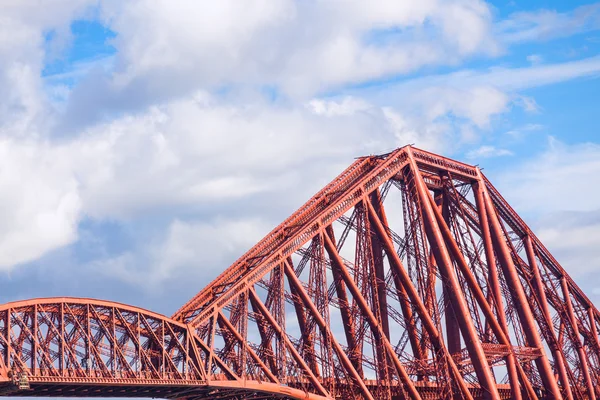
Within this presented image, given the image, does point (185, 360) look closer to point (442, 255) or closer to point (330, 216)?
point (330, 216)

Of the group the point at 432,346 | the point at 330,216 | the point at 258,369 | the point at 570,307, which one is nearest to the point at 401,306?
the point at 432,346

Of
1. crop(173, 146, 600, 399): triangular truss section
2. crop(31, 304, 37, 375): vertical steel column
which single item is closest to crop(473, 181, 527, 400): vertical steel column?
crop(173, 146, 600, 399): triangular truss section

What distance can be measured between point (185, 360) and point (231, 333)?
555 cm

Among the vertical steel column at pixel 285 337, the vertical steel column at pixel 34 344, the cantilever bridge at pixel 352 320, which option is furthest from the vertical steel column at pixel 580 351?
the vertical steel column at pixel 34 344

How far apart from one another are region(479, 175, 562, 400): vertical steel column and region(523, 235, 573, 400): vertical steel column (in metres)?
6.60

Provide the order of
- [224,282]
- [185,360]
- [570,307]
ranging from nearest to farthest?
[185,360] < [224,282] < [570,307]

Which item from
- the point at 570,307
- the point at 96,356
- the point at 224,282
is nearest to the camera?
the point at 96,356

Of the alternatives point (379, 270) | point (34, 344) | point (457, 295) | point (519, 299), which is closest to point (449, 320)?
point (519, 299)

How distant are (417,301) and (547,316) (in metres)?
27.8

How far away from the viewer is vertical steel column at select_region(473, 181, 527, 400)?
12069 centimetres

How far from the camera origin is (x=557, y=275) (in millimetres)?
151000

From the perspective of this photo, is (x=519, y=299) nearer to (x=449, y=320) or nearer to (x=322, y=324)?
(x=449, y=320)

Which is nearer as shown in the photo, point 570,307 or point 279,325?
point 279,325

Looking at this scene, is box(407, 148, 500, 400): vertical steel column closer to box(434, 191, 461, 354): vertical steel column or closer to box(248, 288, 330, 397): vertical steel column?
box(434, 191, 461, 354): vertical steel column
